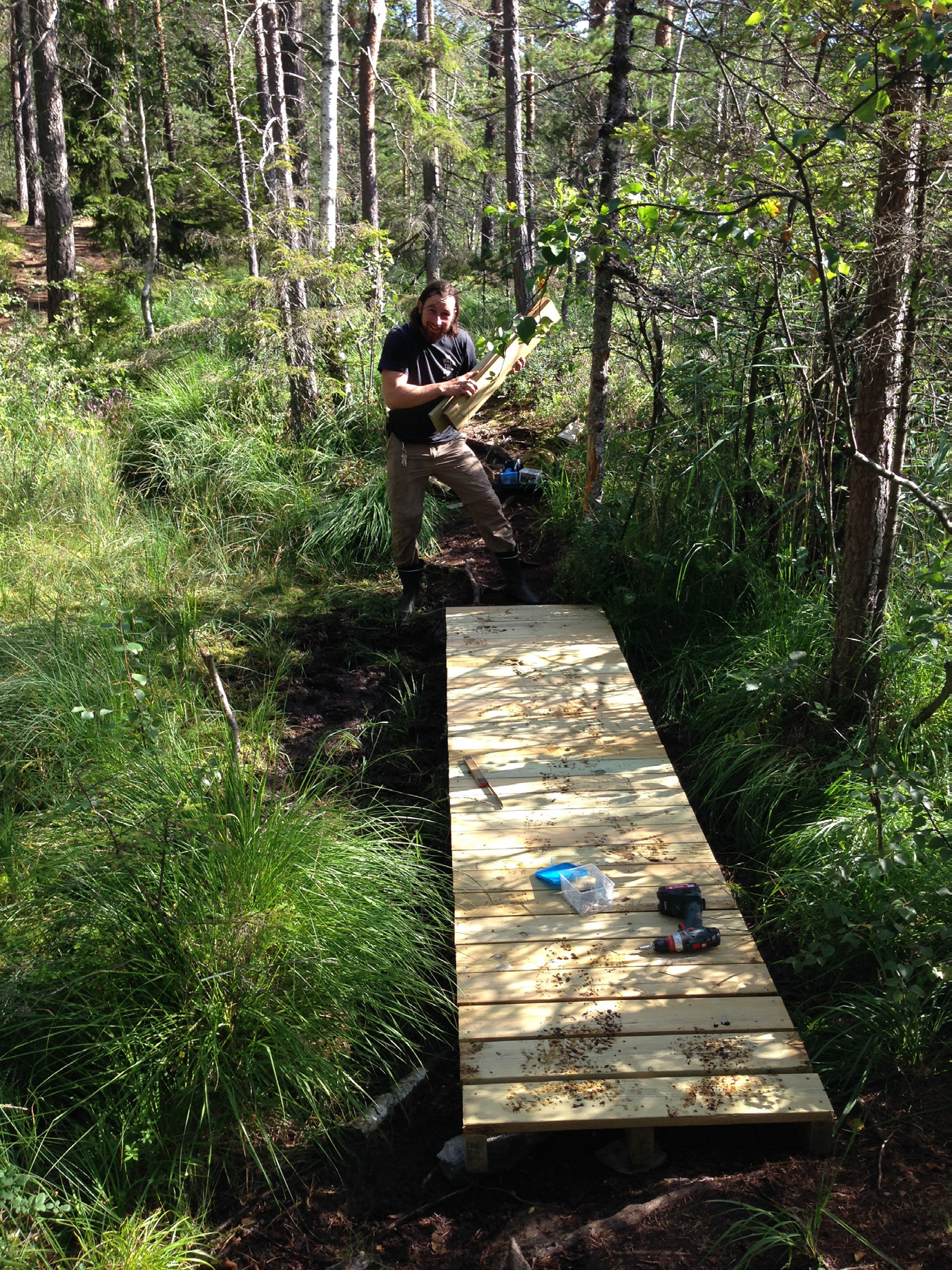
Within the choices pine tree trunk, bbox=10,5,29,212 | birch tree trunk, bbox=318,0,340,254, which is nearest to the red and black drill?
birch tree trunk, bbox=318,0,340,254

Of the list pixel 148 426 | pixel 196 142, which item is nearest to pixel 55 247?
pixel 148 426

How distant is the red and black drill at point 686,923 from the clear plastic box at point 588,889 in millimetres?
183

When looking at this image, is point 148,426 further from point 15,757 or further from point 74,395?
point 15,757

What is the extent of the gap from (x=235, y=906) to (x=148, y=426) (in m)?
5.92

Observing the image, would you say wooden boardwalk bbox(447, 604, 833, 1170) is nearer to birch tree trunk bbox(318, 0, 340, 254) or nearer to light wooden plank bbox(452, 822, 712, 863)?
light wooden plank bbox(452, 822, 712, 863)

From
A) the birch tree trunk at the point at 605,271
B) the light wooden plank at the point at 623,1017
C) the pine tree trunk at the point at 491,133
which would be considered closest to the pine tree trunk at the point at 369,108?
the pine tree trunk at the point at 491,133

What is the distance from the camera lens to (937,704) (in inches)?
140

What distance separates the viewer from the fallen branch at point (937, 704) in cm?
331

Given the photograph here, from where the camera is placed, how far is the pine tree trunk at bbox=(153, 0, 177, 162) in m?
14.3

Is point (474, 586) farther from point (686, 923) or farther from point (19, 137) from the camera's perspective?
point (19, 137)

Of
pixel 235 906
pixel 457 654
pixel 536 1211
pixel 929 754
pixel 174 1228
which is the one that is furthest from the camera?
pixel 457 654

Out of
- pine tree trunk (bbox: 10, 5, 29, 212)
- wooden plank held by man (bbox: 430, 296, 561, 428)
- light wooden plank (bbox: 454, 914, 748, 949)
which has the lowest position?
light wooden plank (bbox: 454, 914, 748, 949)

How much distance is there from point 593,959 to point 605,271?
3915 millimetres

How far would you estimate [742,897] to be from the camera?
3900 mm
